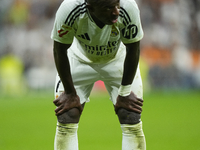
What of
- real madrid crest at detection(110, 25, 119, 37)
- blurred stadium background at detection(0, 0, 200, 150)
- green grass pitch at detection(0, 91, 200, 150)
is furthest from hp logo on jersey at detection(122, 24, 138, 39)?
blurred stadium background at detection(0, 0, 200, 150)

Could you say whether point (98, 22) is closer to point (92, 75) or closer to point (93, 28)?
point (93, 28)

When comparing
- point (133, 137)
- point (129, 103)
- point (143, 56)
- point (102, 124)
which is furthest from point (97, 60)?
point (143, 56)

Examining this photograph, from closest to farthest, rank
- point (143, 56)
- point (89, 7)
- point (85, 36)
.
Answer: point (89, 7), point (85, 36), point (143, 56)

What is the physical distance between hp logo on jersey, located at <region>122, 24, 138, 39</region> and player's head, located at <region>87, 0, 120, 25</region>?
9.1 inches

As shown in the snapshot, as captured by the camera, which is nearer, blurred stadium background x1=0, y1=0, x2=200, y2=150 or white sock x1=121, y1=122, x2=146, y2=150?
white sock x1=121, y1=122, x2=146, y2=150

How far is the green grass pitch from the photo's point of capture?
6.34m

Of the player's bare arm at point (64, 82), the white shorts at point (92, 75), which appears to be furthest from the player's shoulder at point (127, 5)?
the white shorts at point (92, 75)

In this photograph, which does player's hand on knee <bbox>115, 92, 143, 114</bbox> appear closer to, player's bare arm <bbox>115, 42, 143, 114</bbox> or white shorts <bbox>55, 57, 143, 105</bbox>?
player's bare arm <bbox>115, 42, 143, 114</bbox>

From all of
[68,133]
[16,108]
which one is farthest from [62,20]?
[16,108]

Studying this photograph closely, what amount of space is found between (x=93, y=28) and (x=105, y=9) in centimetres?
43

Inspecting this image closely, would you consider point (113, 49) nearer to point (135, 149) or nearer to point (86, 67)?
point (86, 67)

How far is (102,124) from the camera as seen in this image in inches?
333

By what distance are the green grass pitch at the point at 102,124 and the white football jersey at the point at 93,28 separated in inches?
98.6

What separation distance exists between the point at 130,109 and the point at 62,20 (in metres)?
1.25
